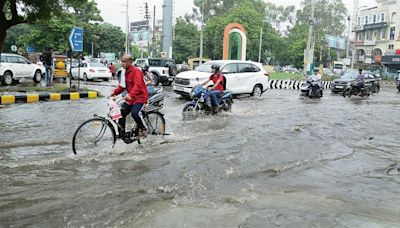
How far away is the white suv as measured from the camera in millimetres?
19828

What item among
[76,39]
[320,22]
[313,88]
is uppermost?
[320,22]

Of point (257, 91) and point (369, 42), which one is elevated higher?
point (369, 42)

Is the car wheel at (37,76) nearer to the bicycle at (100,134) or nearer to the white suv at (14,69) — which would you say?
the white suv at (14,69)

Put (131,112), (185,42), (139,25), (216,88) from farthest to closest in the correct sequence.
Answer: (139,25)
(185,42)
(216,88)
(131,112)

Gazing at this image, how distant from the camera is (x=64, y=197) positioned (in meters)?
5.04

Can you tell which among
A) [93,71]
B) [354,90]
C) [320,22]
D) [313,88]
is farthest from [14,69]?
[320,22]

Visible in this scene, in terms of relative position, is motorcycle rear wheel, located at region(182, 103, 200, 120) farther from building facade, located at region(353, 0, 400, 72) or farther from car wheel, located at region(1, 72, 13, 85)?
building facade, located at region(353, 0, 400, 72)

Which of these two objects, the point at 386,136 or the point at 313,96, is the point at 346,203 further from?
the point at 313,96

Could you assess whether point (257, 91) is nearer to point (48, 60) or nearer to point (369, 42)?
point (48, 60)

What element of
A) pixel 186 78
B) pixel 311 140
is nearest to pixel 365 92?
pixel 186 78

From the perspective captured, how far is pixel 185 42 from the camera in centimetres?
7144

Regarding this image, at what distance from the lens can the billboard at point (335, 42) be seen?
244 feet

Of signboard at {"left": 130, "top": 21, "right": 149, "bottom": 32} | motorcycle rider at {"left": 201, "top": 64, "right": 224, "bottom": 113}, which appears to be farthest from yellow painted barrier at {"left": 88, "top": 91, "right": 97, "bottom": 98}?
signboard at {"left": 130, "top": 21, "right": 149, "bottom": 32}

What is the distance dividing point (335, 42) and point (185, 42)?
27560mm
